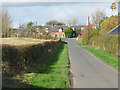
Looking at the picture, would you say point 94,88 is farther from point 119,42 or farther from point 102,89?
point 119,42

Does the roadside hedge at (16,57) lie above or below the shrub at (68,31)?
below

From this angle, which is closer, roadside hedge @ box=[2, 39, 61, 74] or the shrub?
roadside hedge @ box=[2, 39, 61, 74]

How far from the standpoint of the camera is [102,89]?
Result: 6070mm

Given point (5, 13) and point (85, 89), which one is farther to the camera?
point (5, 13)

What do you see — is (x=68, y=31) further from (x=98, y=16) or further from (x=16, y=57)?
(x=16, y=57)

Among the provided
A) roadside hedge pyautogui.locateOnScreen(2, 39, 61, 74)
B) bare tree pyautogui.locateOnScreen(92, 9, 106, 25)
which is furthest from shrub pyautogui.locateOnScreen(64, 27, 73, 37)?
roadside hedge pyautogui.locateOnScreen(2, 39, 61, 74)

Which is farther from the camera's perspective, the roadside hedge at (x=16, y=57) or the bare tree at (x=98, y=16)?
the bare tree at (x=98, y=16)

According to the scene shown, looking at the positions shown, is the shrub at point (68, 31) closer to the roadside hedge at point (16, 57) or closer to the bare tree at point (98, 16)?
the bare tree at point (98, 16)

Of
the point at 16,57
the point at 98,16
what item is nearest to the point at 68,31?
the point at 98,16

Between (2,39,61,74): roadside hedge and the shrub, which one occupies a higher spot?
the shrub

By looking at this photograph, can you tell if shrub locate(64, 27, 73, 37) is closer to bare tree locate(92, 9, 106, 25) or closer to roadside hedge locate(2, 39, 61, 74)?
bare tree locate(92, 9, 106, 25)

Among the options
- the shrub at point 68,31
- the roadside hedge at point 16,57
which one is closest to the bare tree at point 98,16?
the shrub at point 68,31

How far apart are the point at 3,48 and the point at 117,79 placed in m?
5.30

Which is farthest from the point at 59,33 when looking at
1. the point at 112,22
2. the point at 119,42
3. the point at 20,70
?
the point at 20,70
